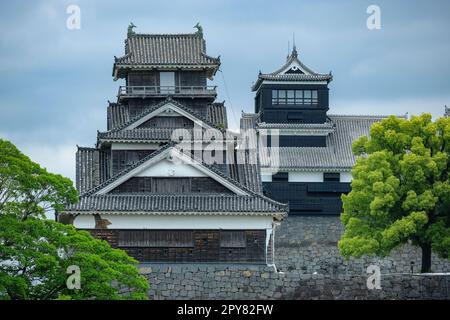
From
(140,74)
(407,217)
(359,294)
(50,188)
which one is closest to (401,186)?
(407,217)

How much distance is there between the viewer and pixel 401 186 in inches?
2443

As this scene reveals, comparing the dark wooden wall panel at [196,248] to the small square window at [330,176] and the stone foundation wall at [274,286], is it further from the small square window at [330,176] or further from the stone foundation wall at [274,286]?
the small square window at [330,176]

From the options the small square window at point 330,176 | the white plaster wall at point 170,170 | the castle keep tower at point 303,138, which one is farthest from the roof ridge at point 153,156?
the small square window at point 330,176

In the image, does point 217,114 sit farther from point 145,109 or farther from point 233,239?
point 233,239

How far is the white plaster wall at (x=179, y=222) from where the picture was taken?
5869cm

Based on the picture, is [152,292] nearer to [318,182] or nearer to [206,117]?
[206,117]

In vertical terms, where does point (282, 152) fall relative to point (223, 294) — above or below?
above

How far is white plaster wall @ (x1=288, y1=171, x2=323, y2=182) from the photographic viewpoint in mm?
83750

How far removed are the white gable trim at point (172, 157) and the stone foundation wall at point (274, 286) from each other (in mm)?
5577

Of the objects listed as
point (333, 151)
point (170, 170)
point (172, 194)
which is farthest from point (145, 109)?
point (333, 151)

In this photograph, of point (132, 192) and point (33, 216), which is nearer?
point (33, 216)

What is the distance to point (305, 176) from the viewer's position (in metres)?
83.8

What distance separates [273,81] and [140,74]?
68.6ft

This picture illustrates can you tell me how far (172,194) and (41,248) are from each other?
17382 mm
